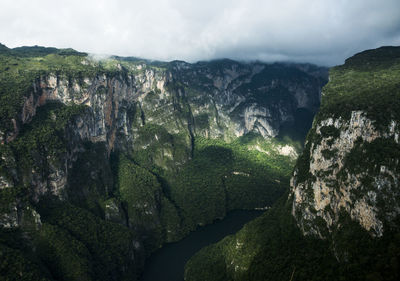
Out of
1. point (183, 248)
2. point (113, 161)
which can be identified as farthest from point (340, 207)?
point (113, 161)

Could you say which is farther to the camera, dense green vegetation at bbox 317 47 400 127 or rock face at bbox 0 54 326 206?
rock face at bbox 0 54 326 206

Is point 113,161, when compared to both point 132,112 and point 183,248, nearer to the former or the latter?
point 132,112

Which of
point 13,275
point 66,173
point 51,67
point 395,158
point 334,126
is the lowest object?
point 13,275

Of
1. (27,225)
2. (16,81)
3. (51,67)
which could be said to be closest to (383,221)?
(27,225)

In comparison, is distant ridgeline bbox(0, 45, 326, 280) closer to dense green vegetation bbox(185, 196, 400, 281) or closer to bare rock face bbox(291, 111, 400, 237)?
dense green vegetation bbox(185, 196, 400, 281)

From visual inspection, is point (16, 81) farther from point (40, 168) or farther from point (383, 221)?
point (383, 221)

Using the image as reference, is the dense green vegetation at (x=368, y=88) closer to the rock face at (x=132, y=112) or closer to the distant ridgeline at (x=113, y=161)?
the distant ridgeline at (x=113, y=161)

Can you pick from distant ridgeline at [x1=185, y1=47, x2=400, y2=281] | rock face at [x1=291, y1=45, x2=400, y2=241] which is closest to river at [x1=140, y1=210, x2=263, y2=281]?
distant ridgeline at [x1=185, y1=47, x2=400, y2=281]
